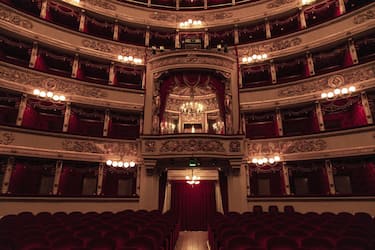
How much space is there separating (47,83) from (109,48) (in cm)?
385

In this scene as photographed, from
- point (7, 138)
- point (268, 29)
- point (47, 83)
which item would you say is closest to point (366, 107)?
point (268, 29)

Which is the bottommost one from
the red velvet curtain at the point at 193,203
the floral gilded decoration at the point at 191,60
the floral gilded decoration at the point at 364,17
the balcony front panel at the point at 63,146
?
the red velvet curtain at the point at 193,203

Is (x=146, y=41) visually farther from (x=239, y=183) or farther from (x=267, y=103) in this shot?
(x=239, y=183)

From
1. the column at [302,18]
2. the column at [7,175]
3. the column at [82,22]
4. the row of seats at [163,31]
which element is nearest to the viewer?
the column at [7,175]

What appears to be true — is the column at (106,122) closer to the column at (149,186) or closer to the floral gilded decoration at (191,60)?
the column at (149,186)

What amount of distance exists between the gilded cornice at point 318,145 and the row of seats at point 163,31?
20.0 ft

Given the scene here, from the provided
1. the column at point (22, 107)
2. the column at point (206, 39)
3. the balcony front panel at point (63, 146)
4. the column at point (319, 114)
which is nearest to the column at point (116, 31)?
the column at point (206, 39)

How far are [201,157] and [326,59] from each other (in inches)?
335

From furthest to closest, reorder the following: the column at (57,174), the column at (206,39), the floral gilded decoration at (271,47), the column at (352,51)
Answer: the column at (206,39) < the floral gilded decoration at (271,47) < the column at (352,51) < the column at (57,174)

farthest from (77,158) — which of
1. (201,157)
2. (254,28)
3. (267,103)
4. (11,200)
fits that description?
(254,28)

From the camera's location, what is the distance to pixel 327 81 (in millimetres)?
10875

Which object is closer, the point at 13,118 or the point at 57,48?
the point at 13,118

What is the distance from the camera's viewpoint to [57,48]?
12.0m

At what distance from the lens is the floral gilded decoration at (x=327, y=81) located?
390 inches
